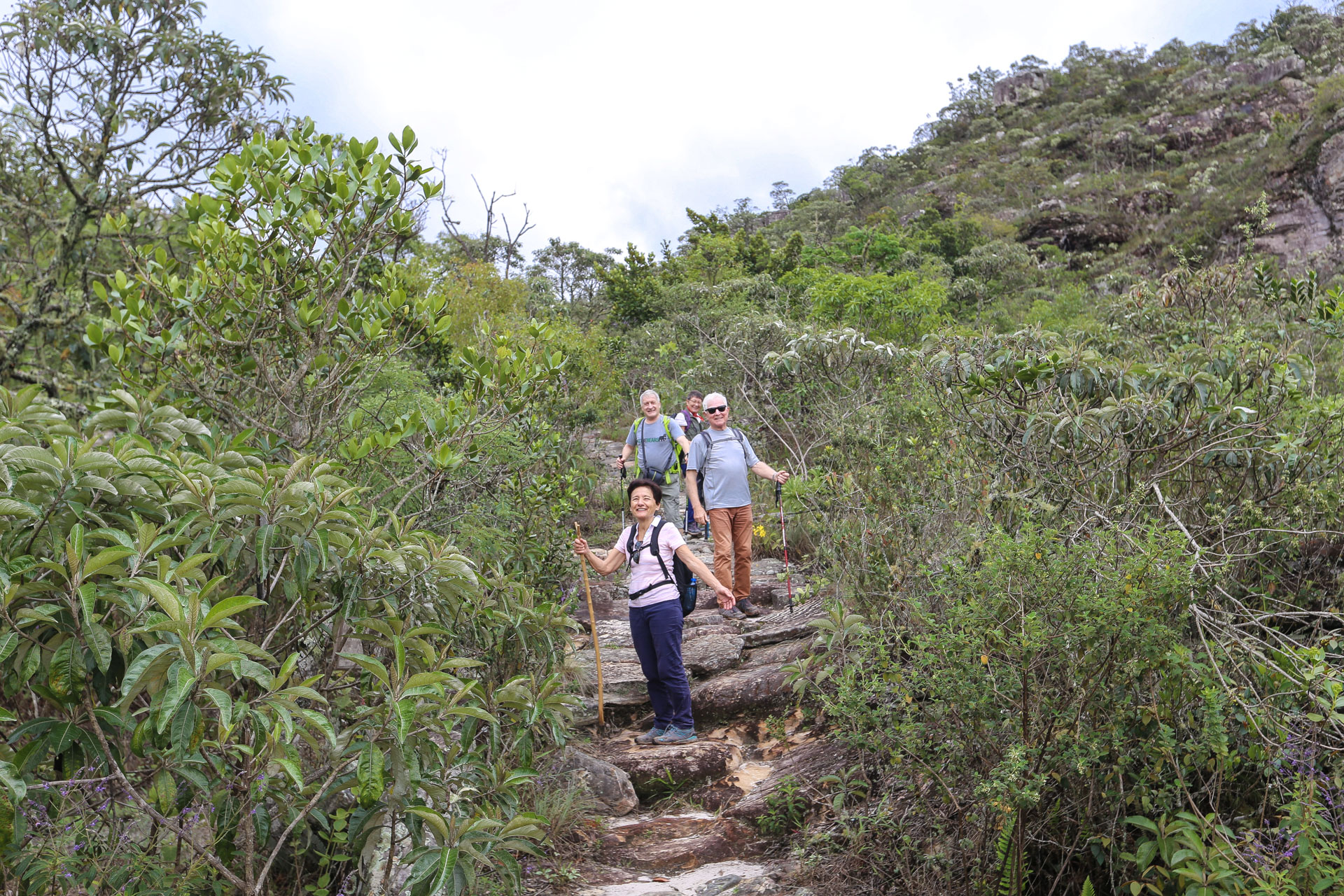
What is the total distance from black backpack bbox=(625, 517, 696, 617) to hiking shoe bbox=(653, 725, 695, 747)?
78 centimetres

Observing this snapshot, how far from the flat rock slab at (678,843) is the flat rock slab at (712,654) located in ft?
6.11

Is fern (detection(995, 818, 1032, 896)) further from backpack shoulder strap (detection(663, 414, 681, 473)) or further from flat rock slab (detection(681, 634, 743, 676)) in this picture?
backpack shoulder strap (detection(663, 414, 681, 473))

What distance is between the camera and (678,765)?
17.3ft

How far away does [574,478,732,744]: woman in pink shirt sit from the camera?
528cm

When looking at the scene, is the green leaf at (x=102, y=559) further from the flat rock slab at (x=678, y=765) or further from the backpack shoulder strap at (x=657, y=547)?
the flat rock slab at (x=678, y=765)

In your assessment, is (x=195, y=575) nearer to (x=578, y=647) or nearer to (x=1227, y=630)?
(x=1227, y=630)

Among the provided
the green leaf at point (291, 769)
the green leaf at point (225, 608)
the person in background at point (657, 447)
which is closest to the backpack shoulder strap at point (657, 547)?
the person in background at point (657, 447)

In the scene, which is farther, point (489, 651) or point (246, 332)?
point (489, 651)

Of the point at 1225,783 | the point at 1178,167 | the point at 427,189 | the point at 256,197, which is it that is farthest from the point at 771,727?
the point at 1178,167

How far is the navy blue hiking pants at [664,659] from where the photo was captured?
5.30 m

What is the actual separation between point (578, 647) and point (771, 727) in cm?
227

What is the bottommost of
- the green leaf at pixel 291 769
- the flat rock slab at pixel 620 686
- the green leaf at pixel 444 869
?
the flat rock slab at pixel 620 686

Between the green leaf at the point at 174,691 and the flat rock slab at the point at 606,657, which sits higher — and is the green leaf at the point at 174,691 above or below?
above

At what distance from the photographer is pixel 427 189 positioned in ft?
13.6
